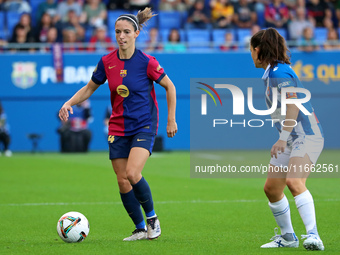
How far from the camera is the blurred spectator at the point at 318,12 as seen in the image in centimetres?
2456

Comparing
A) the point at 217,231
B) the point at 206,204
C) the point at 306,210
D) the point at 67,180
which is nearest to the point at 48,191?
the point at 67,180

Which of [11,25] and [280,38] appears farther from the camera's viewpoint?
[11,25]

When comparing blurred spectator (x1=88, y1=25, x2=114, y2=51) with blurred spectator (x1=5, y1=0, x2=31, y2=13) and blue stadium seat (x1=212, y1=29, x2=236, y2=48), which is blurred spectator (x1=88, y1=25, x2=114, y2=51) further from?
blue stadium seat (x1=212, y1=29, x2=236, y2=48)

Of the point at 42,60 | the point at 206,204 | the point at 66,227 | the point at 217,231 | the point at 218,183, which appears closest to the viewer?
the point at 66,227

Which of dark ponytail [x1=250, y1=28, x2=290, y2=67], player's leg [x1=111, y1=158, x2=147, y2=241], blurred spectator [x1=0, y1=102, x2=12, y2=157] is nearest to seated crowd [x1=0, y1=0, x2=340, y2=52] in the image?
blurred spectator [x1=0, y1=102, x2=12, y2=157]

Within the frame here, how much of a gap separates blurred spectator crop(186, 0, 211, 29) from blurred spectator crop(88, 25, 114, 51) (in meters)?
2.96

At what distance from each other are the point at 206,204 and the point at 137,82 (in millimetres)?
3895

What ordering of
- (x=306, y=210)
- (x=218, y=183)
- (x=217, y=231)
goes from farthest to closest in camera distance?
(x=218, y=183)
(x=217, y=231)
(x=306, y=210)

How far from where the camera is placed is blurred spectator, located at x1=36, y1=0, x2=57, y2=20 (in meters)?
22.2

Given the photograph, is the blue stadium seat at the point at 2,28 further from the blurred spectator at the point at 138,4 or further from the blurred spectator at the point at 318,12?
the blurred spectator at the point at 318,12

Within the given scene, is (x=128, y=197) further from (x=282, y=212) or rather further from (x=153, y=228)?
(x=282, y=212)

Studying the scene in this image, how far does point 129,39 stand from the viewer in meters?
7.01

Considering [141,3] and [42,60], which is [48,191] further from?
[141,3]

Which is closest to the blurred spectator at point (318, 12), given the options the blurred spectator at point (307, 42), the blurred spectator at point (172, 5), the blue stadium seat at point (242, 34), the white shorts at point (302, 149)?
the blurred spectator at point (307, 42)
